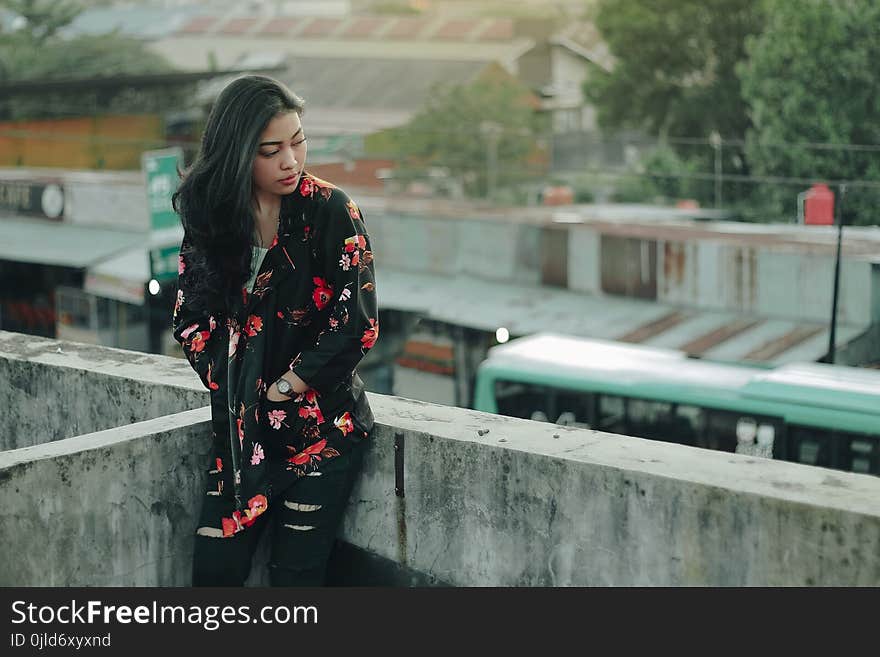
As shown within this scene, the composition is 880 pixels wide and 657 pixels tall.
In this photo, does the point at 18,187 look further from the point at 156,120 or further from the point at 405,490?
the point at 405,490

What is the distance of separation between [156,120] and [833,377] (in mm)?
19133

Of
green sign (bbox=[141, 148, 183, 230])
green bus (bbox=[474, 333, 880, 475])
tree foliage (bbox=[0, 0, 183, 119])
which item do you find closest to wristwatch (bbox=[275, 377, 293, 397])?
green bus (bbox=[474, 333, 880, 475])

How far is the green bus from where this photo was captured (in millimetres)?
8133

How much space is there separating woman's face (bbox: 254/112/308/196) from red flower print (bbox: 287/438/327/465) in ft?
1.63

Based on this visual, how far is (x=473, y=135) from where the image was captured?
26359mm

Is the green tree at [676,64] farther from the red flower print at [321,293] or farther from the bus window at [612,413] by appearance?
the red flower print at [321,293]

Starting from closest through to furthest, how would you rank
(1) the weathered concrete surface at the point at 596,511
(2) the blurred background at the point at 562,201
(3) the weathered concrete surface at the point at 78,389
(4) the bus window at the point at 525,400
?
(1) the weathered concrete surface at the point at 596,511
(3) the weathered concrete surface at the point at 78,389
(4) the bus window at the point at 525,400
(2) the blurred background at the point at 562,201

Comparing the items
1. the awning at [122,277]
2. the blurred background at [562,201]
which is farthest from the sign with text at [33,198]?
the awning at [122,277]

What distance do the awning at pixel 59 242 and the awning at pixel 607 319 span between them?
11.9 ft

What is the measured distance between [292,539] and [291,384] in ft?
1.07

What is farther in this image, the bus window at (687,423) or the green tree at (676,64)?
the green tree at (676,64)

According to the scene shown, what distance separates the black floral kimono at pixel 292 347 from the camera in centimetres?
244

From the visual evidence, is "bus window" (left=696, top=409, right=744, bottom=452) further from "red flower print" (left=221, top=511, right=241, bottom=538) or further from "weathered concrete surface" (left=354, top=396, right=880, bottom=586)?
"red flower print" (left=221, top=511, right=241, bottom=538)

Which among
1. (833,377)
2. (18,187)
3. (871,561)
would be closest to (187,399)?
(871,561)
